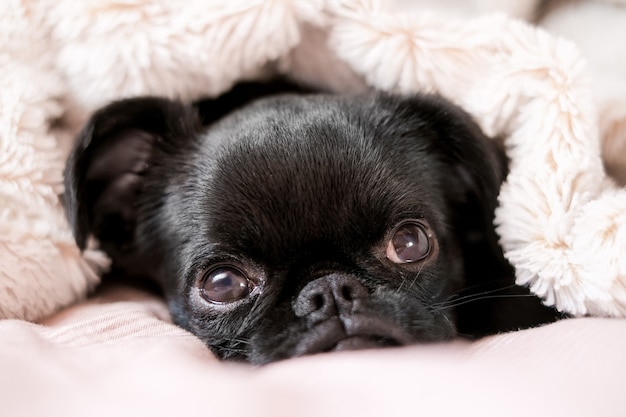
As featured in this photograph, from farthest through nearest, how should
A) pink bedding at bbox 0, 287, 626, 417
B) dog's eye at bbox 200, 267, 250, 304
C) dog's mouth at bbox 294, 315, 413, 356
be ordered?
1. dog's eye at bbox 200, 267, 250, 304
2. dog's mouth at bbox 294, 315, 413, 356
3. pink bedding at bbox 0, 287, 626, 417

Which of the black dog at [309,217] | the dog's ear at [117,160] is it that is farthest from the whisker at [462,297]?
the dog's ear at [117,160]

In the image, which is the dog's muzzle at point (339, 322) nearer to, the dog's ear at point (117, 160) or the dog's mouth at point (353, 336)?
the dog's mouth at point (353, 336)

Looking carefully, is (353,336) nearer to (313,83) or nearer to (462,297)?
(462,297)

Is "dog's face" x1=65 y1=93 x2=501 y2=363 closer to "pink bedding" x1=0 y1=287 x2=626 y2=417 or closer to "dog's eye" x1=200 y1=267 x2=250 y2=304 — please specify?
"dog's eye" x1=200 y1=267 x2=250 y2=304

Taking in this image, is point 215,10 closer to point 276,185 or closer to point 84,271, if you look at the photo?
point 276,185

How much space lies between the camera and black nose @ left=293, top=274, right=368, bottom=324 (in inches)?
35.9

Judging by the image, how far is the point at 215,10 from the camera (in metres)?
1.26

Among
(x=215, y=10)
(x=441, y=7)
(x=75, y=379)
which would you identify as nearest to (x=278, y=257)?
(x=75, y=379)

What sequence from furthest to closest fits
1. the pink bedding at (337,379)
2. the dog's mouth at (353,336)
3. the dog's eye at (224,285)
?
the dog's eye at (224,285), the dog's mouth at (353,336), the pink bedding at (337,379)

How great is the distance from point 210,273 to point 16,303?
31 cm

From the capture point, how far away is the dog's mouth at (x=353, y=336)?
874 mm

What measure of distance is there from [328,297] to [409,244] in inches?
7.7

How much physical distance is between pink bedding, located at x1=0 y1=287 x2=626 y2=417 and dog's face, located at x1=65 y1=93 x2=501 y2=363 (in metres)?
0.12

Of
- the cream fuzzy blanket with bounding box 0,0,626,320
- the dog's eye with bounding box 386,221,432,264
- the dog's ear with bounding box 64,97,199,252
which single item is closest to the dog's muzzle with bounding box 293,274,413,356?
the dog's eye with bounding box 386,221,432,264
